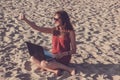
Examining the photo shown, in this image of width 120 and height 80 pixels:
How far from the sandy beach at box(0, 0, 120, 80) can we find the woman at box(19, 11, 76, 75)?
0.13 m

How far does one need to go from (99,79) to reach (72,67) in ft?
1.84

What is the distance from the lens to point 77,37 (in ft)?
23.4

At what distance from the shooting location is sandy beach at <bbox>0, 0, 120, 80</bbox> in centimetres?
533

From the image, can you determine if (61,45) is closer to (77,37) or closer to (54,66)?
(54,66)

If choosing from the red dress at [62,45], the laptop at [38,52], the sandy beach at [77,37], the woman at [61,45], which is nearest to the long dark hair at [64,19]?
the woman at [61,45]

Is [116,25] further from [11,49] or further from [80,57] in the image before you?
[11,49]

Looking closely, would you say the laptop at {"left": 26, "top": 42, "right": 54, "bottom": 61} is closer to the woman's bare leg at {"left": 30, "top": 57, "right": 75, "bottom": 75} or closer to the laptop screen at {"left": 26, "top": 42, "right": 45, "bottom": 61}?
the laptop screen at {"left": 26, "top": 42, "right": 45, "bottom": 61}

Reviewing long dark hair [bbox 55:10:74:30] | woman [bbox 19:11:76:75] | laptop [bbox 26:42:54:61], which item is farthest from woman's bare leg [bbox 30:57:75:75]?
long dark hair [bbox 55:10:74:30]

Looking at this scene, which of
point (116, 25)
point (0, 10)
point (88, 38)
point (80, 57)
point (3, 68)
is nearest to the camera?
point (3, 68)

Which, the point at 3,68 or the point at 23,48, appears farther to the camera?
the point at 23,48

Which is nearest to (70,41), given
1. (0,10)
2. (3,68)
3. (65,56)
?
(65,56)

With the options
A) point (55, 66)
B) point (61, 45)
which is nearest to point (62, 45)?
point (61, 45)

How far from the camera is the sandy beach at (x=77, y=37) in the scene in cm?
533

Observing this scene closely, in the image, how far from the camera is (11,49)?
6219mm
